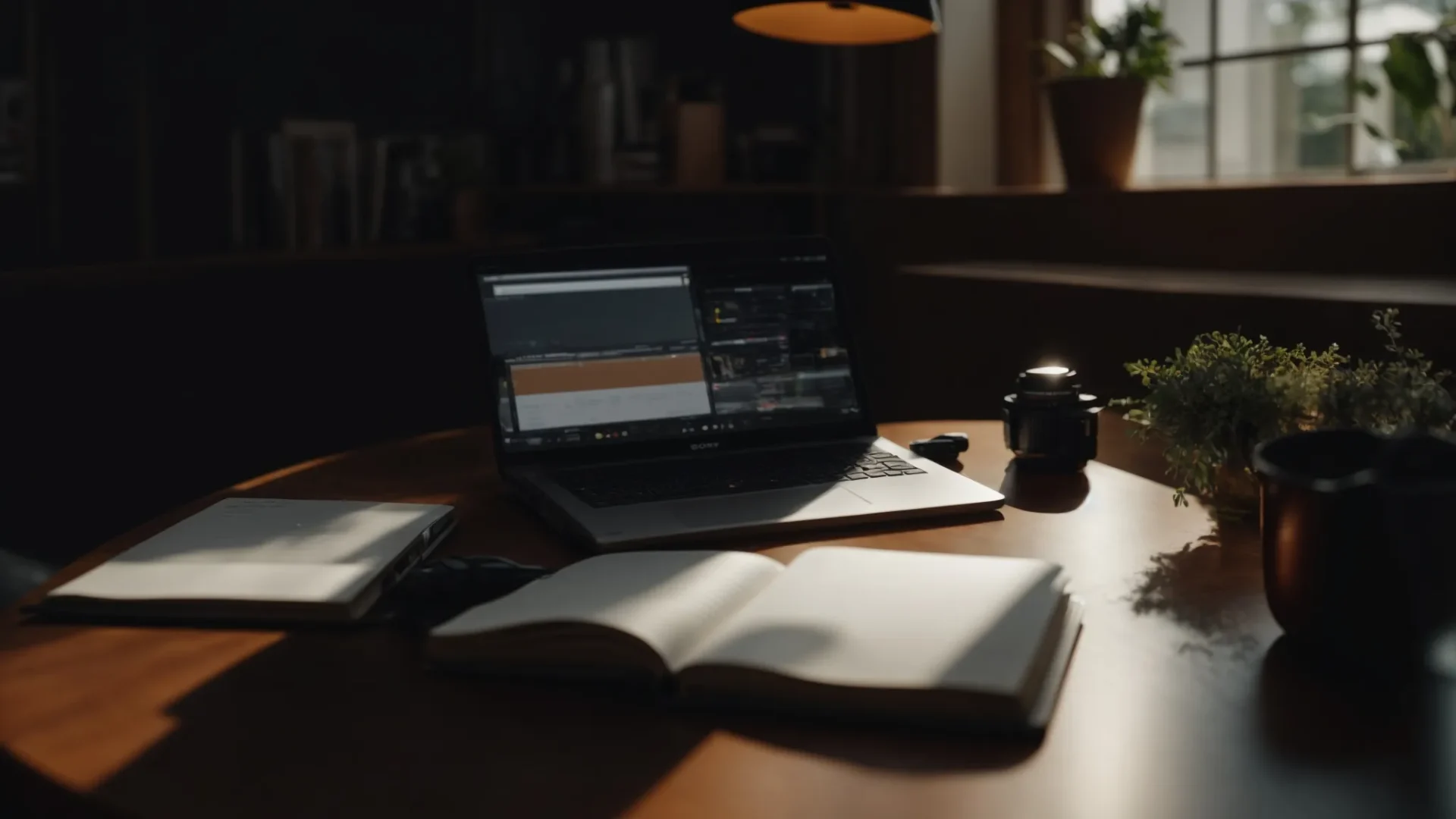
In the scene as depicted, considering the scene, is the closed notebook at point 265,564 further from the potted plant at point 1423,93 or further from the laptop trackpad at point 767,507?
the potted plant at point 1423,93

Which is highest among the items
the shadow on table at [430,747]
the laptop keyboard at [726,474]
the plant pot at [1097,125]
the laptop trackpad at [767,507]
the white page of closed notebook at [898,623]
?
Result: the plant pot at [1097,125]

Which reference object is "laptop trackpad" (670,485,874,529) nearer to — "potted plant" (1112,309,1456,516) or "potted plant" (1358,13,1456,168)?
"potted plant" (1112,309,1456,516)

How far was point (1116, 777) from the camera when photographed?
704mm

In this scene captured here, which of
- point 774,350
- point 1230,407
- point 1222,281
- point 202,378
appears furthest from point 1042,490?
point 202,378

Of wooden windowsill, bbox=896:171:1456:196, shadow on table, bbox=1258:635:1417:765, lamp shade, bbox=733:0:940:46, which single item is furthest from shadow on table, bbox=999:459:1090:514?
wooden windowsill, bbox=896:171:1456:196

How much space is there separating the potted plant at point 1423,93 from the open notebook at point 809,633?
5.31 ft

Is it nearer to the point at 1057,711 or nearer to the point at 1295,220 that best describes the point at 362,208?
the point at 1295,220

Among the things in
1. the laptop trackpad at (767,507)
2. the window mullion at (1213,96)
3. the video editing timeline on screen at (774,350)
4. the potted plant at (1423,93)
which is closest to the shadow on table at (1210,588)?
the laptop trackpad at (767,507)

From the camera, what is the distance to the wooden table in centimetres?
69

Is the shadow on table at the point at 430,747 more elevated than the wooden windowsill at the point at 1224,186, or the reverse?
the wooden windowsill at the point at 1224,186

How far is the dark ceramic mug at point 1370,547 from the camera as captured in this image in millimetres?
773

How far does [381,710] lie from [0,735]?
211mm

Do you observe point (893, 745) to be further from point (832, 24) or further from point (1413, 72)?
point (1413, 72)

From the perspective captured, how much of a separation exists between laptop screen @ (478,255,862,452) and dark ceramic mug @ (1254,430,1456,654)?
27.6 inches
